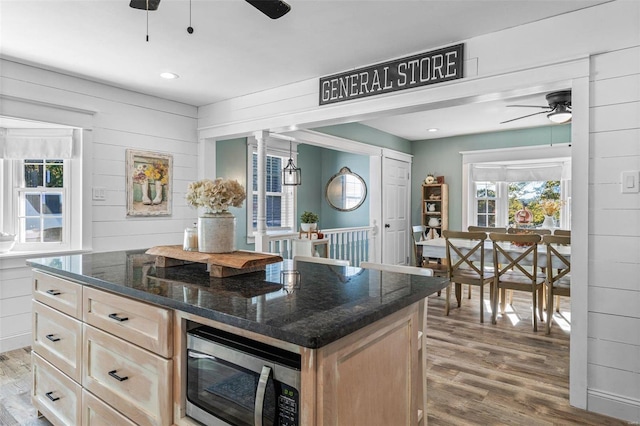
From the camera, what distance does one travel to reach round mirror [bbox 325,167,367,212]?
702cm

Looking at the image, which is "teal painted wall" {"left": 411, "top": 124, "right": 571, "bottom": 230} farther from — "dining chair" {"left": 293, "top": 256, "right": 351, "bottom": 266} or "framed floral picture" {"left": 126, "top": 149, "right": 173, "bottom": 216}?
"dining chair" {"left": 293, "top": 256, "right": 351, "bottom": 266}

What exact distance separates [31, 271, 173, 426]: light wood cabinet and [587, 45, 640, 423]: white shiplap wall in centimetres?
243

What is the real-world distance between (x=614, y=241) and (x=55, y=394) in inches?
128

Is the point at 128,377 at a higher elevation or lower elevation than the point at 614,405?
higher

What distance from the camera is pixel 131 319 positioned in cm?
155

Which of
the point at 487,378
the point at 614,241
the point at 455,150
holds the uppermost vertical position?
the point at 455,150

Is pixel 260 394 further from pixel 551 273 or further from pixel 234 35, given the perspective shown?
pixel 551 273

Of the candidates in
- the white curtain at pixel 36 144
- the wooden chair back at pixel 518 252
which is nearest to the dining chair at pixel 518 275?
the wooden chair back at pixel 518 252

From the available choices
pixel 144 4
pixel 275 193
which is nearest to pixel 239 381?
pixel 144 4

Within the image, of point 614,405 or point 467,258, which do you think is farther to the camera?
point 467,258

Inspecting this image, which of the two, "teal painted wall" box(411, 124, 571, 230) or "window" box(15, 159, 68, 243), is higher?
"teal painted wall" box(411, 124, 571, 230)

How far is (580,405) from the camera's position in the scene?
2.38 meters

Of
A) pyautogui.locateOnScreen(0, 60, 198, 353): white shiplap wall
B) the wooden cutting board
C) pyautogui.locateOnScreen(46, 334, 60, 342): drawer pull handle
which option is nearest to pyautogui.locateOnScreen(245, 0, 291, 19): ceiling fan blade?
the wooden cutting board

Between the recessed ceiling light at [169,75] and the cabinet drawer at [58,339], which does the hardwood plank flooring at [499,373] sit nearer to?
the cabinet drawer at [58,339]
